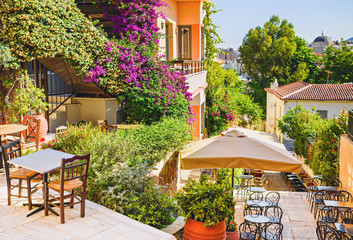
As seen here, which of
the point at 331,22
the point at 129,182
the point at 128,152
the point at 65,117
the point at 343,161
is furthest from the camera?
the point at 331,22

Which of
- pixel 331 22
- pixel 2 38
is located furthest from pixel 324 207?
pixel 331 22

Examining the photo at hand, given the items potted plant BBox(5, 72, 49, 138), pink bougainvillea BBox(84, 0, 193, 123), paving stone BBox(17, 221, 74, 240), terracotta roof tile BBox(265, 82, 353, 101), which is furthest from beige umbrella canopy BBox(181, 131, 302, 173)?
terracotta roof tile BBox(265, 82, 353, 101)

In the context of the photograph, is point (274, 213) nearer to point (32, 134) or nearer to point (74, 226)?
point (74, 226)

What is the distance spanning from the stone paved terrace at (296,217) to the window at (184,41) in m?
11.1

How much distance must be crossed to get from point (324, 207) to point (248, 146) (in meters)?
2.65

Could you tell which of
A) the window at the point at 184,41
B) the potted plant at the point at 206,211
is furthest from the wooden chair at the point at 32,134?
the window at the point at 184,41

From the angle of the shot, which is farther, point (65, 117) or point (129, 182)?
point (65, 117)

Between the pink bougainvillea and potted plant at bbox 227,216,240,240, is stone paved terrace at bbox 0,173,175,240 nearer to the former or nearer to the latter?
potted plant at bbox 227,216,240,240

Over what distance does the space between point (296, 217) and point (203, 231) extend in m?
5.02

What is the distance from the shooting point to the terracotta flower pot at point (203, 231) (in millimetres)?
5902

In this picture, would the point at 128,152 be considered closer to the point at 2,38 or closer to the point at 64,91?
the point at 2,38

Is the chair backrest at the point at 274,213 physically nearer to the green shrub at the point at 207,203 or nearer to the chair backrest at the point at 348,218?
the chair backrest at the point at 348,218

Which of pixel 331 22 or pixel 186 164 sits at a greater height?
pixel 331 22

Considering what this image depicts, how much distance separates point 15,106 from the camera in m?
10.3
